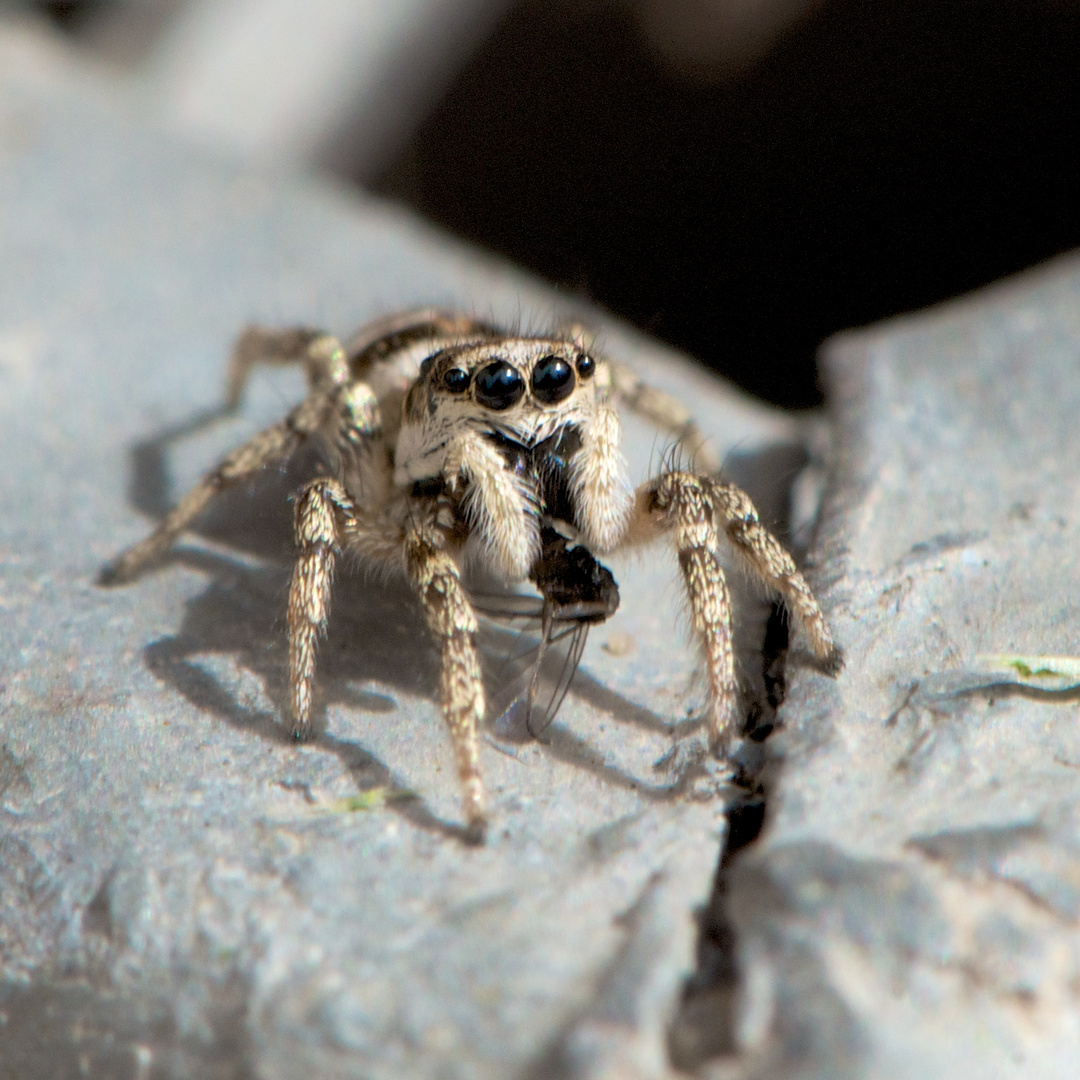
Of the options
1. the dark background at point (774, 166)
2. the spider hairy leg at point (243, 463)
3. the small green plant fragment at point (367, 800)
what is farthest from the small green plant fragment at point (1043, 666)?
the dark background at point (774, 166)

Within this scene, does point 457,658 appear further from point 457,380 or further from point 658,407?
point 658,407

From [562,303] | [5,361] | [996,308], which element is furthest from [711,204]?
[5,361]

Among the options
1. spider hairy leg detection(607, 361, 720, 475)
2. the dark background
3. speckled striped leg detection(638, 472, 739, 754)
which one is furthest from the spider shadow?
Answer: the dark background

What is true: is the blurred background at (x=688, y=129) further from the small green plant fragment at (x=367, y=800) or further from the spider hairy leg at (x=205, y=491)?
the small green plant fragment at (x=367, y=800)

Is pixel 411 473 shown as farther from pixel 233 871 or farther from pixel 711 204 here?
pixel 711 204

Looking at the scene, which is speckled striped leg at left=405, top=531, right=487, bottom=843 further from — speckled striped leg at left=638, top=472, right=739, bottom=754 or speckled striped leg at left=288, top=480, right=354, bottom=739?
speckled striped leg at left=638, top=472, right=739, bottom=754
